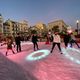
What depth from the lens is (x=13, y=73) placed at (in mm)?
7473

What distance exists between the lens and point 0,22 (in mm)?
102312

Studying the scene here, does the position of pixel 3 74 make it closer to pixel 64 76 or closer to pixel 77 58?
pixel 64 76

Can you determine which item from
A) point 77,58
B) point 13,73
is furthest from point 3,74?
point 77,58

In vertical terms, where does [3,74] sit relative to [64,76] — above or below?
above

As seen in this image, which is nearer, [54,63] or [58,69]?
[58,69]

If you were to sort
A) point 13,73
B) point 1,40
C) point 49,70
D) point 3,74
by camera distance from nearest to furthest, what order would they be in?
1. point 3,74
2. point 13,73
3. point 49,70
4. point 1,40

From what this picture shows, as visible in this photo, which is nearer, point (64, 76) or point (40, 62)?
point (64, 76)

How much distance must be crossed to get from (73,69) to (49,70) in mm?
1213

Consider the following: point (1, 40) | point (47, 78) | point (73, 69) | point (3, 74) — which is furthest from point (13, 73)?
point (1, 40)

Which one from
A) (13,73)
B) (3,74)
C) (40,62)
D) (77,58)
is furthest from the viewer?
(77,58)

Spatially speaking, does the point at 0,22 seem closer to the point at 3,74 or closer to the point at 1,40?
the point at 1,40

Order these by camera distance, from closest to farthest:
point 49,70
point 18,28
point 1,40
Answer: point 49,70 → point 1,40 → point 18,28

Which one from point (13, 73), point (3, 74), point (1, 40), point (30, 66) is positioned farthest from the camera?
point (1, 40)

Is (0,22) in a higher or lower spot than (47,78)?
higher
